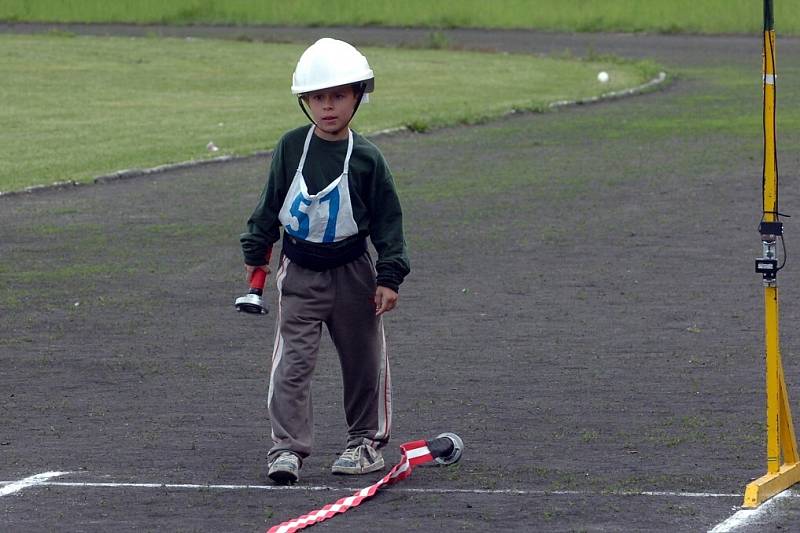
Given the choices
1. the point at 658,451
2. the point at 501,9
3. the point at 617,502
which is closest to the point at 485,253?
the point at 658,451

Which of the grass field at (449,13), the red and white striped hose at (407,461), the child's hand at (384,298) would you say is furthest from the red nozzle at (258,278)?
the grass field at (449,13)

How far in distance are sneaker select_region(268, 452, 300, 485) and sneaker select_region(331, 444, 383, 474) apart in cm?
27

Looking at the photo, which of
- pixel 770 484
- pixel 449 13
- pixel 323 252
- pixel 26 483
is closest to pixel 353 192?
pixel 323 252

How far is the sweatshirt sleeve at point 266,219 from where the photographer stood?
6449mm

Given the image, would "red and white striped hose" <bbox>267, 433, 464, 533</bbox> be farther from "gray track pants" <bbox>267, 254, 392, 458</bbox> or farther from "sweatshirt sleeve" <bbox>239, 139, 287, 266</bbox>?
"sweatshirt sleeve" <bbox>239, 139, 287, 266</bbox>

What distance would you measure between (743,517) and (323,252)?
200cm

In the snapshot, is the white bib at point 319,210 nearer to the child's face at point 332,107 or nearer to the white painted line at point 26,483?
the child's face at point 332,107

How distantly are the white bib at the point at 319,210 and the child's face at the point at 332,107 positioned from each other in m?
0.10

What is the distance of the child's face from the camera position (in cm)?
634

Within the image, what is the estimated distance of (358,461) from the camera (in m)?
6.52

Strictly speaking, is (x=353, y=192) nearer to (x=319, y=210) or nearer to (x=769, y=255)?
(x=319, y=210)

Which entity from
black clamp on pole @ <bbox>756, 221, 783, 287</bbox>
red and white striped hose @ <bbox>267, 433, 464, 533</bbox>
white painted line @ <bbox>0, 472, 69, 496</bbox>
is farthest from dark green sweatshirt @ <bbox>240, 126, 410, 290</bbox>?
black clamp on pole @ <bbox>756, 221, 783, 287</bbox>

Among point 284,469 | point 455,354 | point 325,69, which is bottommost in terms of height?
point 455,354

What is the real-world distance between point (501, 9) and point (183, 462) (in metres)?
47.9
